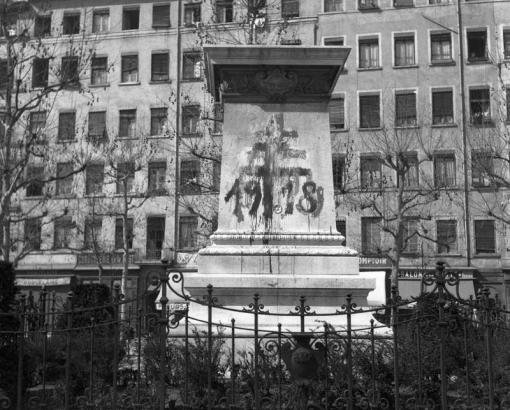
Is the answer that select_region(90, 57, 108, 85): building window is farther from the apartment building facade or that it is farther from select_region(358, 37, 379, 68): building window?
select_region(358, 37, 379, 68): building window

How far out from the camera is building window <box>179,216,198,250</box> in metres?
41.0

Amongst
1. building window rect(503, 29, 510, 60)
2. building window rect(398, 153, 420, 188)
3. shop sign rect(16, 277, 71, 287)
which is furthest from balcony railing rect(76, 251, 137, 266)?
building window rect(503, 29, 510, 60)

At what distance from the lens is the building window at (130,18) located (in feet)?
149

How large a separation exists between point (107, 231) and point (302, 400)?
3700 cm

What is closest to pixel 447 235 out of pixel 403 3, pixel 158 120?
pixel 403 3

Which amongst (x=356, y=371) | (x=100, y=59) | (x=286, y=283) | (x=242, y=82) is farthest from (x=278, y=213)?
(x=100, y=59)

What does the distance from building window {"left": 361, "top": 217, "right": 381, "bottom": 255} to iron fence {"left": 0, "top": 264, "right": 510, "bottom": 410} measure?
101 ft

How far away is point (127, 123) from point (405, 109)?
669 inches

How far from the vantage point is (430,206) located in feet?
125

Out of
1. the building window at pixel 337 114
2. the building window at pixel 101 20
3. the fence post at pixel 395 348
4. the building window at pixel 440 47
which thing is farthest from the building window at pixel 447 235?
the fence post at pixel 395 348

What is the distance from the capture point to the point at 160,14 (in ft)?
149

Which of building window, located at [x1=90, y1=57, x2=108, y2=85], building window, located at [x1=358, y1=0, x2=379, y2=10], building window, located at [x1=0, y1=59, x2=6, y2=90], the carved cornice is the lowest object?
the carved cornice

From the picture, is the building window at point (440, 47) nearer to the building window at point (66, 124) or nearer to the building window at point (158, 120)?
the building window at point (158, 120)

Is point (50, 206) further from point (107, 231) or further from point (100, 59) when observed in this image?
point (100, 59)
